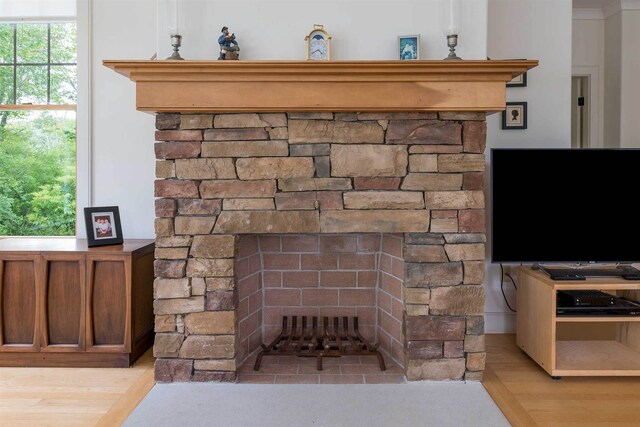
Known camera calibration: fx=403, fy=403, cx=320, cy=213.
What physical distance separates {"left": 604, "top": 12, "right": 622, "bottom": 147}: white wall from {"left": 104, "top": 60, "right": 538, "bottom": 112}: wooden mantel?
65.2 inches

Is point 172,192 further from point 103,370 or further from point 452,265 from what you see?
point 452,265

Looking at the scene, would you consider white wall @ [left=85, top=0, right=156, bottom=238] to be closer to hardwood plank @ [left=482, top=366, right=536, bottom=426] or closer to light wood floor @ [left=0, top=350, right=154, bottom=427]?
light wood floor @ [left=0, top=350, right=154, bottom=427]

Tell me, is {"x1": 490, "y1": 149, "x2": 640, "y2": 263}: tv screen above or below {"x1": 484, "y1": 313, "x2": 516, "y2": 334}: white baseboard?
above

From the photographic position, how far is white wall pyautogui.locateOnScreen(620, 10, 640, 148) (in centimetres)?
297

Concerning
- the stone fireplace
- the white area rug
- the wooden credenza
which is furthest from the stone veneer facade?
the wooden credenza

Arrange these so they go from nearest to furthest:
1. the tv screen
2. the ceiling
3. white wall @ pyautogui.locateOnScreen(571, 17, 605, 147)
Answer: the tv screen, the ceiling, white wall @ pyautogui.locateOnScreen(571, 17, 605, 147)

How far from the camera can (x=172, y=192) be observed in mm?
2023

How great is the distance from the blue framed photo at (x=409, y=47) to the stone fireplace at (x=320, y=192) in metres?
0.24

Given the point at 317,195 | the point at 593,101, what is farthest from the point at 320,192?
the point at 593,101

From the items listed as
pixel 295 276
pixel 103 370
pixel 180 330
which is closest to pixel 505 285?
pixel 295 276

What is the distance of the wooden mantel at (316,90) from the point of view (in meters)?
1.93

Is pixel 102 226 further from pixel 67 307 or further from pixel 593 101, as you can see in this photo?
pixel 593 101

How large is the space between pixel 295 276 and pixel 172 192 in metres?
0.87

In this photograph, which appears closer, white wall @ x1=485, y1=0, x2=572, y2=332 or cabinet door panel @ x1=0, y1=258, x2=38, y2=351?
cabinet door panel @ x1=0, y1=258, x2=38, y2=351
